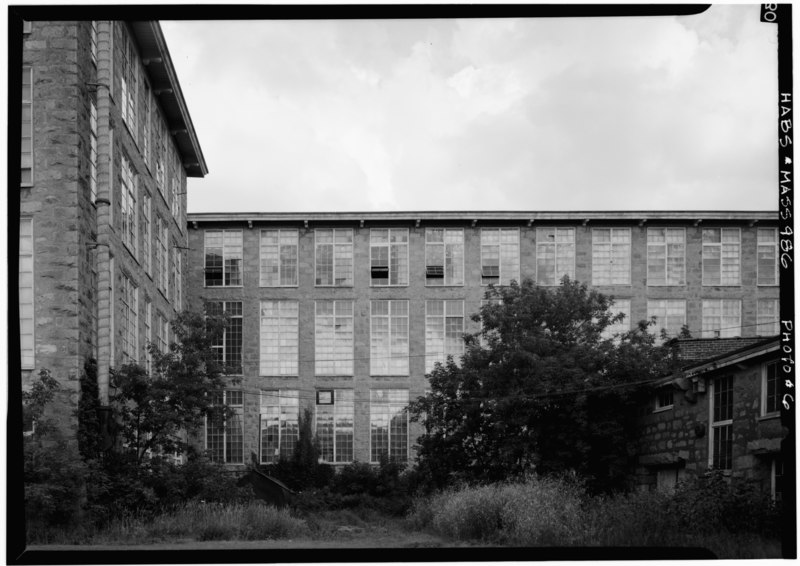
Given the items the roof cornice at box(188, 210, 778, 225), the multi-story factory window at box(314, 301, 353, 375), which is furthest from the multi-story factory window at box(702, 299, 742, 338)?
the multi-story factory window at box(314, 301, 353, 375)

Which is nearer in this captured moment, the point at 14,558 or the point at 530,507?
the point at 14,558

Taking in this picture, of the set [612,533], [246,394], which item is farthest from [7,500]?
[246,394]

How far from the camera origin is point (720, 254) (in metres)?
43.5

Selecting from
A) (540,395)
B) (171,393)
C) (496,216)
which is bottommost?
(540,395)

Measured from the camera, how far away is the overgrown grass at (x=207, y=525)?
19.6 metres

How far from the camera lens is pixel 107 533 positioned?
1925 cm

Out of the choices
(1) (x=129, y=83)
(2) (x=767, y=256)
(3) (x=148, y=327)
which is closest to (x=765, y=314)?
(2) (x=767, y=256)

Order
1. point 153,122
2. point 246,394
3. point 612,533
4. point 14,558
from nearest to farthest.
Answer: point 14,558, point 612,533, point 153,122, point 246,394

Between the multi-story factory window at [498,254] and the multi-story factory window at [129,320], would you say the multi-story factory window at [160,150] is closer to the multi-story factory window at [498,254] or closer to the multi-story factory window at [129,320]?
the multi-story factory window at [129,320]

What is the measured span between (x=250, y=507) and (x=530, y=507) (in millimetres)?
6749

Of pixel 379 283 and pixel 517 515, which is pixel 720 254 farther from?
pixel 517 515

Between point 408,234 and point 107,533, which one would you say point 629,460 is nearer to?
point 107,533

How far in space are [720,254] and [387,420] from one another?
15.2 metres

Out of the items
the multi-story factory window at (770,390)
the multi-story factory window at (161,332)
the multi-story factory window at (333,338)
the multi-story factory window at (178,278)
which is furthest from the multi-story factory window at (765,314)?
the multi-story factory window at (770,390)
